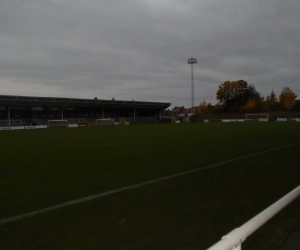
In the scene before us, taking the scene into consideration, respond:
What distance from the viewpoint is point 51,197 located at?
6.27m

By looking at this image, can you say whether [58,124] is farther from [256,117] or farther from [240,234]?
[240,234]

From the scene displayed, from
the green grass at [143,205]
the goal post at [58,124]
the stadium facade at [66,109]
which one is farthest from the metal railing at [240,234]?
the stadium facade at [66,109]

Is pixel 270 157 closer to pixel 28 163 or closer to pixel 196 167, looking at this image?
pixel 196 167

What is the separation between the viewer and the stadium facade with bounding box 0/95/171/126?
211 feet

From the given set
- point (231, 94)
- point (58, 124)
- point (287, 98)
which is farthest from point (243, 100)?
point (58, 124)

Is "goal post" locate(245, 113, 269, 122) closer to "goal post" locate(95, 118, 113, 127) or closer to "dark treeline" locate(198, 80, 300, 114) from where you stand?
"dark treeline" locate(198, 80, 300, 114)

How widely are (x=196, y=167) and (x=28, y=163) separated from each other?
569 cm

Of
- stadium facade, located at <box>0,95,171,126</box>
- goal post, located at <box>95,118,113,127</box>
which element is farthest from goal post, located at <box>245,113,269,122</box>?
goal post, located at <box>95,118,113,127</box>

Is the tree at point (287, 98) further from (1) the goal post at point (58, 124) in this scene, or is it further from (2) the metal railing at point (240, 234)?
(2) the metal railing at point (240, 234)

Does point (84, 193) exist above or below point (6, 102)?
below

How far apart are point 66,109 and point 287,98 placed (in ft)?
208

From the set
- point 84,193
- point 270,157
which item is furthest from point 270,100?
point 84,193

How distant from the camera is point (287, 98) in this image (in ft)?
317

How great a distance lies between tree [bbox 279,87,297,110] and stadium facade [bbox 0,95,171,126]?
34.7 meters
